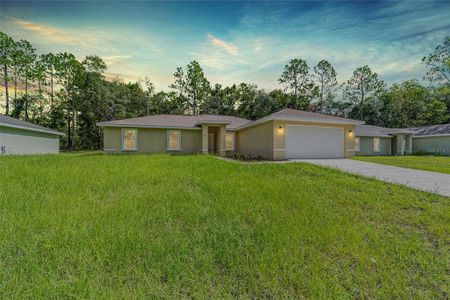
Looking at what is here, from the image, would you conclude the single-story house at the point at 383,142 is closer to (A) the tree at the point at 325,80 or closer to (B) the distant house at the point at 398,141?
(B) the distant house at the point at 398,141

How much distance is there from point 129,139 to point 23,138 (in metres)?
8.71

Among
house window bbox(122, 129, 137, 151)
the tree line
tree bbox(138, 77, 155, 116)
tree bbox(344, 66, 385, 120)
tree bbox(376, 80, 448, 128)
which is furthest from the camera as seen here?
tree bbox(138, 77, 155, 116)

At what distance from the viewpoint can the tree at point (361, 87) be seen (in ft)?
111

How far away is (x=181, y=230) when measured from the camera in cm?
325

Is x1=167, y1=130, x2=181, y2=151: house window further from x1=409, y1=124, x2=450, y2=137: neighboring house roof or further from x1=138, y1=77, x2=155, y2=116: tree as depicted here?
x1=409, y1=124, x2=450, y2=137: neighboring house roof

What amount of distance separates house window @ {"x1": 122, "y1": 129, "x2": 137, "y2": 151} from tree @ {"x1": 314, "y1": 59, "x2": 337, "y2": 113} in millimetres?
31388

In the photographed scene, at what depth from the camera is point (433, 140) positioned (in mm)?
21609

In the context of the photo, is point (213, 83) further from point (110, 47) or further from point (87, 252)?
point (87, 252)

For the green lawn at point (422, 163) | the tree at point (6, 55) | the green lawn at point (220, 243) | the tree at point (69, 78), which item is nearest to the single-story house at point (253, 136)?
the green lawn at point (422, 163)

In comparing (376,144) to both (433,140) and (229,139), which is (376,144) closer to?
(433,140)

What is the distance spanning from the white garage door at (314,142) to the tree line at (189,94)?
62.9 ft

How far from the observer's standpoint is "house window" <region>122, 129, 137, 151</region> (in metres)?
15.1

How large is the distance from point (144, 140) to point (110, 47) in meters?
7.02

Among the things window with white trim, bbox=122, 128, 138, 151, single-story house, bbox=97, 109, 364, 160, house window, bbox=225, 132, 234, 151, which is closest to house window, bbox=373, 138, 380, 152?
single-story house, bbox=97, 109, 364, 160
